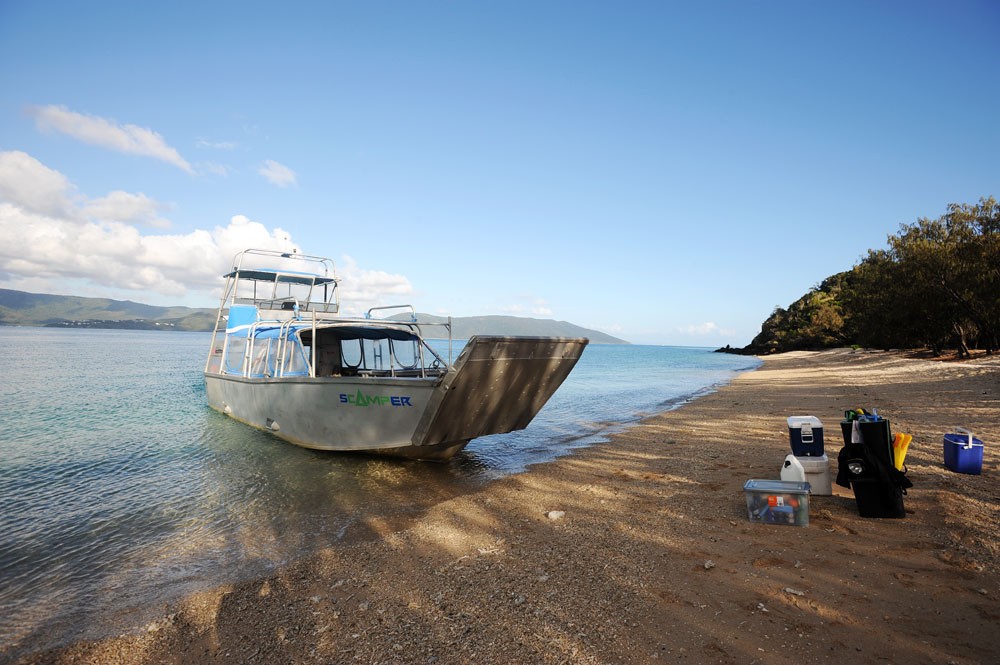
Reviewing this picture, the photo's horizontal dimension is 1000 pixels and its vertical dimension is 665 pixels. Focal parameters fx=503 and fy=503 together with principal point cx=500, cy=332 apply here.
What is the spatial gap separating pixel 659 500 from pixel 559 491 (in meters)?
1.53

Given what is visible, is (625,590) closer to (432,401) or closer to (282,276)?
(432,401)

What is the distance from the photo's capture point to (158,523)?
686cm

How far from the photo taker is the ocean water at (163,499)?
4957 millimetres

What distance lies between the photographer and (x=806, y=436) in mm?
6086

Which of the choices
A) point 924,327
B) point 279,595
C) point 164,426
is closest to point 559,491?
point 279,595

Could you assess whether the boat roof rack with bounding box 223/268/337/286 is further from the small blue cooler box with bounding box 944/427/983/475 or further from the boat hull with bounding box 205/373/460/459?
the small blue cooler box with bounding box 944/427/983/475

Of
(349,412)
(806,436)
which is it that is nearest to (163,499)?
(349,412)

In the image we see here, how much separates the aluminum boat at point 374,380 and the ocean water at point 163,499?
69 centimetres

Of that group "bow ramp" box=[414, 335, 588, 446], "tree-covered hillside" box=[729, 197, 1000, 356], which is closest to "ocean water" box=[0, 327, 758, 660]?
"bow ramp" box=[414, 335, 588, 446]

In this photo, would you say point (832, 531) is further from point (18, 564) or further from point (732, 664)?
point (18, 564)

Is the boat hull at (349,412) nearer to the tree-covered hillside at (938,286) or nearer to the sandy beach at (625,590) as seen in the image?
the sandy beach at (625,590)

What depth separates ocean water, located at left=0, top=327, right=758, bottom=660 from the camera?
16.3 ft

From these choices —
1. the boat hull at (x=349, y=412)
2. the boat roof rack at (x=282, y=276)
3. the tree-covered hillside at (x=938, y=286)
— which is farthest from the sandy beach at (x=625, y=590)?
the tree-covered hillside at (x=938, y=286)

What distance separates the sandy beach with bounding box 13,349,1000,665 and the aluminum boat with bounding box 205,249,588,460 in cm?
173
